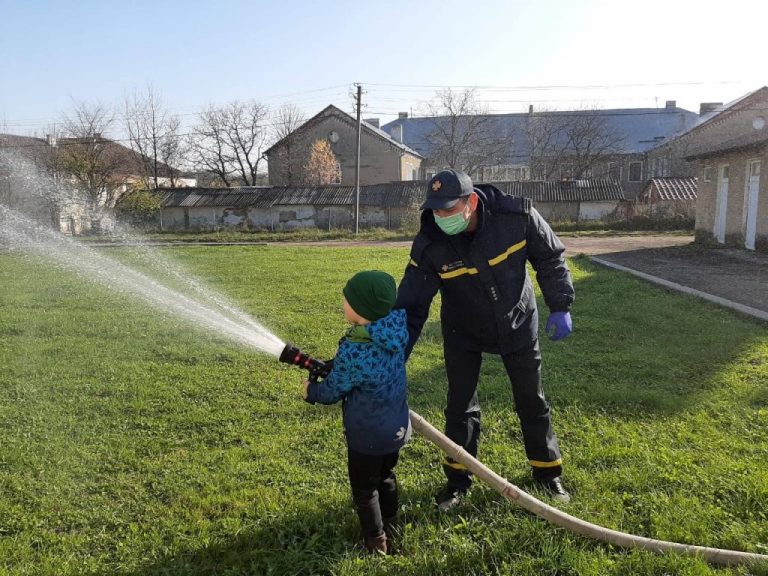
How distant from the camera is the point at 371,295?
102 inches

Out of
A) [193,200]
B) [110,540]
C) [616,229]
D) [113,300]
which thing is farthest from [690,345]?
[193,200]

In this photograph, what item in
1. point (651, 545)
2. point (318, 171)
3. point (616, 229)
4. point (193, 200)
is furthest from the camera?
point (318, 171)

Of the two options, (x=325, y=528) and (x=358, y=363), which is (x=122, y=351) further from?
(x=358, y=363)

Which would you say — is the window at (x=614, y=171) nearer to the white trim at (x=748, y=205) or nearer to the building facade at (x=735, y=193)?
the building facade at (x=735, y=193)

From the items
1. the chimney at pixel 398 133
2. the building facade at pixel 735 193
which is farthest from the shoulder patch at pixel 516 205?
the chimney at pixel 398 133

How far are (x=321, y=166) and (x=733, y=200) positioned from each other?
3360 centimetres

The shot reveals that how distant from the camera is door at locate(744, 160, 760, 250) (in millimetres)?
17078

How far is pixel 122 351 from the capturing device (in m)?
6.95

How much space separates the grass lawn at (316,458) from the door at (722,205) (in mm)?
13658

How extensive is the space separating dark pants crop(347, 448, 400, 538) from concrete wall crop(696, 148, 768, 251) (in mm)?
17530

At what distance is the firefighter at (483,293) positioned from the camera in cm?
311

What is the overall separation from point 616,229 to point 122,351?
3125 cm

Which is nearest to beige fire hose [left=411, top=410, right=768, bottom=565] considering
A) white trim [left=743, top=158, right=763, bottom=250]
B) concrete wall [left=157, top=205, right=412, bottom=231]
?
white trim [left=743, top=158, right=763, bottom=250]

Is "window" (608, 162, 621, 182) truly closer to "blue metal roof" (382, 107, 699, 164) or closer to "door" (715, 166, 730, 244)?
"blue metal roof" (382, 107, 699, 164)
